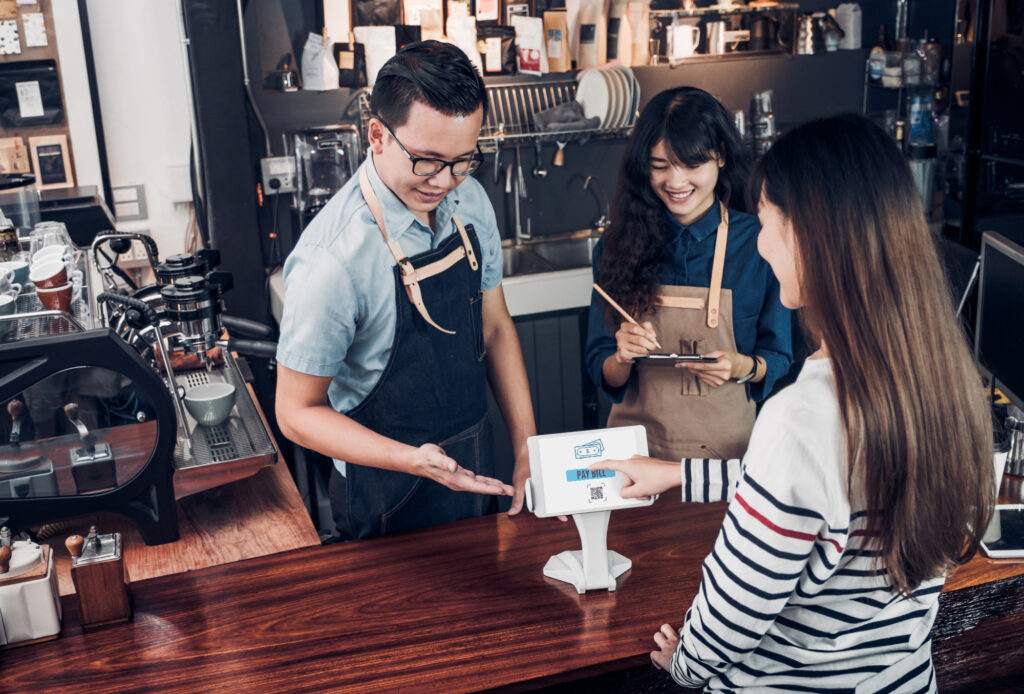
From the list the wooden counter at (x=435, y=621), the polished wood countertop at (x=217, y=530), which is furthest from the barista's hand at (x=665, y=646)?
the polished wood countertop at (x=217, y=530)

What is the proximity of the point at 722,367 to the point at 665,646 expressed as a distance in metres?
0.97

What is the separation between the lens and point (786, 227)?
1092mm

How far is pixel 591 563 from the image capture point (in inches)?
61.8

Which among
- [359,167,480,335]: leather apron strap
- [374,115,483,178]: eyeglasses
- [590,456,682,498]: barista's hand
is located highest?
[374,115,483,178]: eyeglasses

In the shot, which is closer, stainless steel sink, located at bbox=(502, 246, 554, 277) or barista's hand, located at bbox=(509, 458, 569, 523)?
barista's hand, located at bbox=(509, 458, 569, 523)

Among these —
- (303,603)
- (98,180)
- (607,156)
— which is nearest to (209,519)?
(303,603)

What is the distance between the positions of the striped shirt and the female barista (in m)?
1.07

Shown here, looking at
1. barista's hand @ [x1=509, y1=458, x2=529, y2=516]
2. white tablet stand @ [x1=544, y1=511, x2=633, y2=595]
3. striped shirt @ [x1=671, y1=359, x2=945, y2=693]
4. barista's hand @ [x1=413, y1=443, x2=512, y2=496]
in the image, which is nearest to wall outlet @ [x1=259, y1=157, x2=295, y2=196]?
barista's hand @ [x1=509, y1=458, x2=529, y2=516]

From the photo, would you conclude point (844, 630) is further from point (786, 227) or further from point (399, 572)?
point (399, 572)

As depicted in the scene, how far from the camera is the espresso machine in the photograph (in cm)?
175

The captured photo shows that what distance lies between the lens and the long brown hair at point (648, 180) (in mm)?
2188

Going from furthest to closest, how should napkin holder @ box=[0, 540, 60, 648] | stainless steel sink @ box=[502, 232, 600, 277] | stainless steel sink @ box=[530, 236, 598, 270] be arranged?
stainless steel sink @ box=[530, 236, 598, 270] < stainless steel sink @ box=[502, 232, 600, 277] < napkin holder @ box=[0, 540, 60, 648]

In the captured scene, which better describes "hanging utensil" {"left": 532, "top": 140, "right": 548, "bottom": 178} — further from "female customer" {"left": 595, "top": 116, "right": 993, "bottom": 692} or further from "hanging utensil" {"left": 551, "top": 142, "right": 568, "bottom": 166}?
"female customer" {"left": 595, "top": 116, "right": 993, "bottom": 692}

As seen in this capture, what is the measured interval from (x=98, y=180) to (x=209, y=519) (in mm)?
2332
